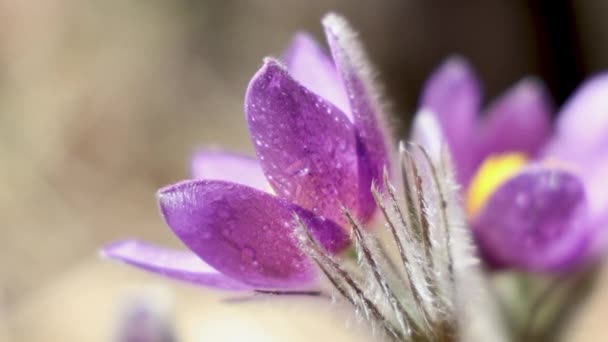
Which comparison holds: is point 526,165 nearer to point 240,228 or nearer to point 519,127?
point 519,127

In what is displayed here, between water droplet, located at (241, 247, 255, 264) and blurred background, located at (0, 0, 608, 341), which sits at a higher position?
water droplet, located at (241, 247, 255, 264)

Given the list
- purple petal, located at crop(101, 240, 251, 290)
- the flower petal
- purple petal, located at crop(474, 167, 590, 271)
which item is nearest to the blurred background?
purple petal, located at crop(474, 167, 590, 271)

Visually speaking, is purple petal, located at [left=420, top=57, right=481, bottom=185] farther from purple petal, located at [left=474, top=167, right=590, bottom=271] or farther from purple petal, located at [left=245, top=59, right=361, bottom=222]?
purple petal, located at [left=245, top=59, right=361, bottom=222]

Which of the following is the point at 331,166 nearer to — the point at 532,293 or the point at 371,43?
the point at 532,293

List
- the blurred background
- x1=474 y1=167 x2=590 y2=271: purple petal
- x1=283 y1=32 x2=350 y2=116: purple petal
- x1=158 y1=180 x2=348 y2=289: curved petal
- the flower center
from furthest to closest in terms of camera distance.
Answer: the blurred background < the flower center < x1=474 y1=167 x2=590 y2=271: purple petal < x1=283 y1=32 x2=350 y2=116: purple petal < x1=158 y1=180 x2=348 y2=289: curved petal

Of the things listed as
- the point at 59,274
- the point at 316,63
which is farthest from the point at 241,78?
the point at 316,63
